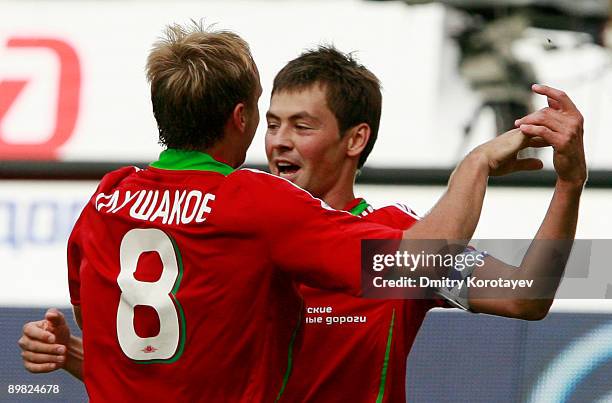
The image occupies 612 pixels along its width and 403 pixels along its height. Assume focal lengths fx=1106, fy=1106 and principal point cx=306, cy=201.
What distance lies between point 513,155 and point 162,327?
0.58m

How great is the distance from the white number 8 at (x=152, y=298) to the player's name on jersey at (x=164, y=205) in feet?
0.09

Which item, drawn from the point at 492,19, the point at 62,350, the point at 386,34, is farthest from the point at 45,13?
the point at 62,350

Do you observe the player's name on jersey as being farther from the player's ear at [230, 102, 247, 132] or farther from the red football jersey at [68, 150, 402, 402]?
the player's ear at [230, 102, 247, 132]

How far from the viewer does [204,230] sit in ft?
5.39

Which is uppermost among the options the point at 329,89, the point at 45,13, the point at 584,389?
the point at 45,13

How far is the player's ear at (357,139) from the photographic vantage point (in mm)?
2199

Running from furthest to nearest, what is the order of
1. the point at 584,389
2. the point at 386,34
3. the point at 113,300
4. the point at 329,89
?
the point at 386,34 → the point at 584,389 → the point at 329,89 → the point at 113,300

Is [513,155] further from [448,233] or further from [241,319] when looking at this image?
[241,319]

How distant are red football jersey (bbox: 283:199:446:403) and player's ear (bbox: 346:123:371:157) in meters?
0.36

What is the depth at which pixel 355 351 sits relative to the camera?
Answer: 196cm

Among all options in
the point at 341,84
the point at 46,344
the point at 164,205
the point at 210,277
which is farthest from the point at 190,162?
the point at 341,84

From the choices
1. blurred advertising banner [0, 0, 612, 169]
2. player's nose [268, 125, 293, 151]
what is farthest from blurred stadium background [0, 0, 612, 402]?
player's nose [268, 125, 293, 151]

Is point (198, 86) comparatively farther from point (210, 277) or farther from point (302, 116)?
point (302, 116)

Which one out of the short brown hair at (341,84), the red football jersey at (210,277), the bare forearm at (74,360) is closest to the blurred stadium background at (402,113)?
the short brown hair at (341,84)
